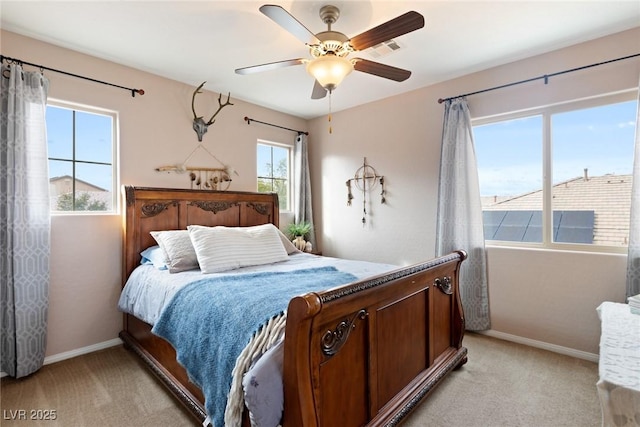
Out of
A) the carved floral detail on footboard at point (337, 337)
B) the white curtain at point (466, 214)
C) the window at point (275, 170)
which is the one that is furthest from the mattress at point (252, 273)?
the window at point (275, 170)

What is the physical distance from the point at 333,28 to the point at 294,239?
2.50 metres

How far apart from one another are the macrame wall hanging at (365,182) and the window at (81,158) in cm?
261

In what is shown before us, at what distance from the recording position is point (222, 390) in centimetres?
140

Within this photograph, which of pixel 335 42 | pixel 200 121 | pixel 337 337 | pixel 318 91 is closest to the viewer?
pixel 337 337

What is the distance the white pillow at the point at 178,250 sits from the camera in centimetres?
250

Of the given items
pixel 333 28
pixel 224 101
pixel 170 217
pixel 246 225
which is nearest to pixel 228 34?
pixel 333 28

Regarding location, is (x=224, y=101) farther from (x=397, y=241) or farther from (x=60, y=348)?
(x=60, y=348)

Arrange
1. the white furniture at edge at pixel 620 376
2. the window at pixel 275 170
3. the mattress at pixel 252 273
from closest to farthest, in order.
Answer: the white furniture at edge at pixel 620 376 < the mattress at pixel 252 273 < the window at pixel 275 170

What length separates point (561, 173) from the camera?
9.13ft

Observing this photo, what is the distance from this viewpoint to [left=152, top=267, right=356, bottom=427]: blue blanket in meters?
1.43

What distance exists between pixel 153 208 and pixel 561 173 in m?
3.72

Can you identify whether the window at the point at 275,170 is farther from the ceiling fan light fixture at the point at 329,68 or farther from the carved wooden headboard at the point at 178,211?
the ceiling fan light fixture at the point at 329,68

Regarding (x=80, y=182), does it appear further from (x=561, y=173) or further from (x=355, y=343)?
(x=561, y=173)

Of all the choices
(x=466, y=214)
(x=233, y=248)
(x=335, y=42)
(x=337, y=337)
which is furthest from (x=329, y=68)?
(x=466, y=214)
